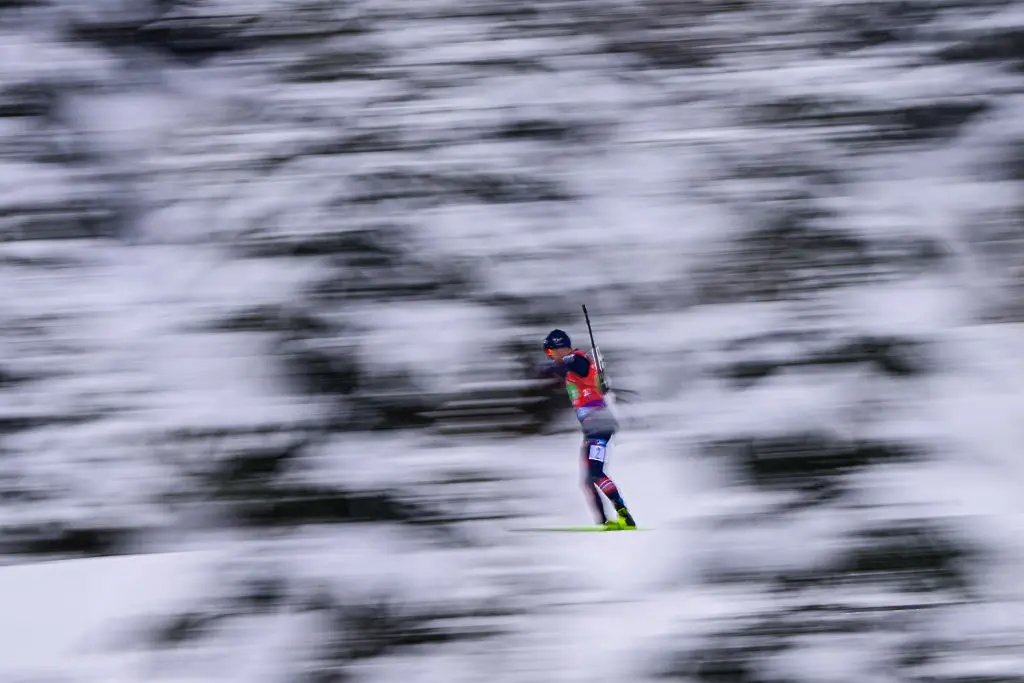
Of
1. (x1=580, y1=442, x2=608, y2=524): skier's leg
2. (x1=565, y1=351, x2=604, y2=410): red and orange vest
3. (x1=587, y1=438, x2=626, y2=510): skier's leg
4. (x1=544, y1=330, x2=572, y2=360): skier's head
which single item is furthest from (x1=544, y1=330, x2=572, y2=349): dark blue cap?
(x1=587, y1=438, x2=626, y2=510): skier's leg

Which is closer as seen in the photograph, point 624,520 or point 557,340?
point 557,340

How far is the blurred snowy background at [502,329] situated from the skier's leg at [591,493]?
0.51 metres

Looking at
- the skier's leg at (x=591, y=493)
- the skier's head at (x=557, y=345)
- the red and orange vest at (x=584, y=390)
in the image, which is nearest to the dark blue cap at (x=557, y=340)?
the skier's head at (x=557, y=345)

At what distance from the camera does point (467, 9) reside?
5.86ft

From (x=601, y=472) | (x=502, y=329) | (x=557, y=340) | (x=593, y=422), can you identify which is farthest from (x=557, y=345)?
(x=601, y=472)

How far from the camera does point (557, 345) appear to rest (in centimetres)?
184

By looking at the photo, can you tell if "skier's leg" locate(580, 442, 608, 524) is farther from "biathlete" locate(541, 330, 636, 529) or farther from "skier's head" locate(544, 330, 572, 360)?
"skier's head" locate(544, 330, 572, 360)

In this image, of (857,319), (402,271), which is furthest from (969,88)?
(402,271)

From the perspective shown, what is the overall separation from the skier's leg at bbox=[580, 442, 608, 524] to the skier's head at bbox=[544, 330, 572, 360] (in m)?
0.45

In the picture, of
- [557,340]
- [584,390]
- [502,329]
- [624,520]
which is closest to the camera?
[502,329]

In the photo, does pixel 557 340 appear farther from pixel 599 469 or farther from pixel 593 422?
pixel 599 469

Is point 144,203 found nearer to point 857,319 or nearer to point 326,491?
point 326,491

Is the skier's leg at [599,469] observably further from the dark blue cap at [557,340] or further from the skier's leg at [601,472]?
the dark blue cap at [557,340]

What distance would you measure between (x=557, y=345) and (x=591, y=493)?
681mm
